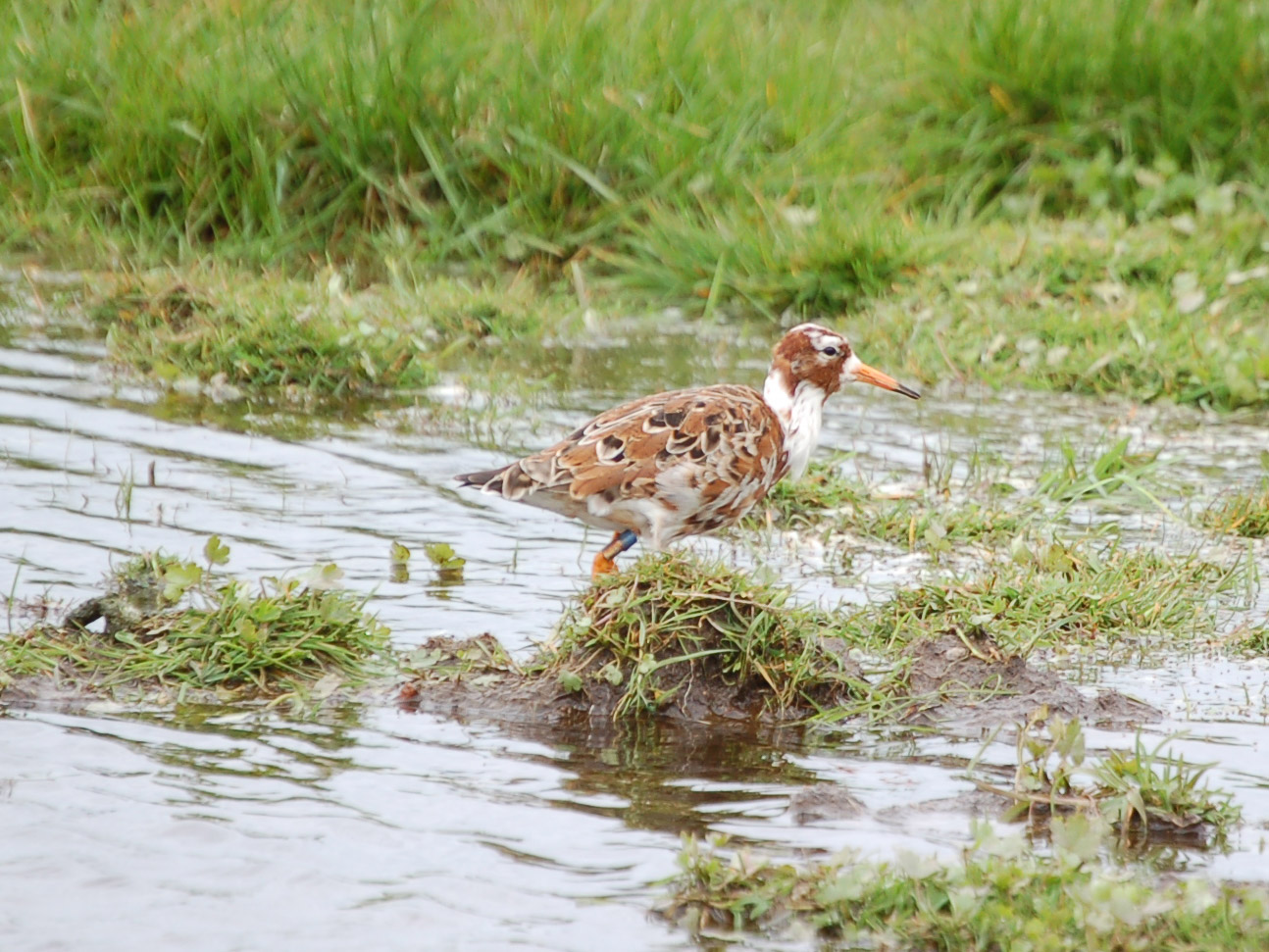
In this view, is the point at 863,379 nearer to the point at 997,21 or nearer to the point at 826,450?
the point at 826,450

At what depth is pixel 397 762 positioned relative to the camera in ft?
16.0

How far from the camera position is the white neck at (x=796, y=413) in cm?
705

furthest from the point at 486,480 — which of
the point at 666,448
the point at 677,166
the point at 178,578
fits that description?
the point at 677,166

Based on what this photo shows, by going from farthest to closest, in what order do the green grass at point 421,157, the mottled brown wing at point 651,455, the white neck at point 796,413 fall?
the green grass at point 421,157
the white neck at point 796,413
the mottled brown wing at point 651,455

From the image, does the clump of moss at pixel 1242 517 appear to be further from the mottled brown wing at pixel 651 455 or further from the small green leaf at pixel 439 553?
the small green leaf at pixel 439 553

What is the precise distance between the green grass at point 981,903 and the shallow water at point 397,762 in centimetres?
18

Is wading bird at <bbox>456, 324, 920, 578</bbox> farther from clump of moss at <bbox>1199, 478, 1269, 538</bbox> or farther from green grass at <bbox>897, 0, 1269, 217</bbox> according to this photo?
green grass at <bbox>897, 0, 1269, 217</bbox>

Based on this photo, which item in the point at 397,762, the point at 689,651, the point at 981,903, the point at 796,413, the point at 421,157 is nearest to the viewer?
the point at 981,903

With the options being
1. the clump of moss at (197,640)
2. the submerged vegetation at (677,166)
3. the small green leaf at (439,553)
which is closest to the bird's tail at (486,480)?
the small green leaf at (439,553)

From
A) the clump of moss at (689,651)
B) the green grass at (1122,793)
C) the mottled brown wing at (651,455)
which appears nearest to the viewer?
the green grass at (1122,793)

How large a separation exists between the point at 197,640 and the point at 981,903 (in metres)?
2.62

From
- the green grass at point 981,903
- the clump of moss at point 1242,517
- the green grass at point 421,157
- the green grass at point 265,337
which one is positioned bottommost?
the green grass at point 981,903

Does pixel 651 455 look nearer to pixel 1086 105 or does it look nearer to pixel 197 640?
pixel 197 640

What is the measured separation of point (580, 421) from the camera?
845cm
